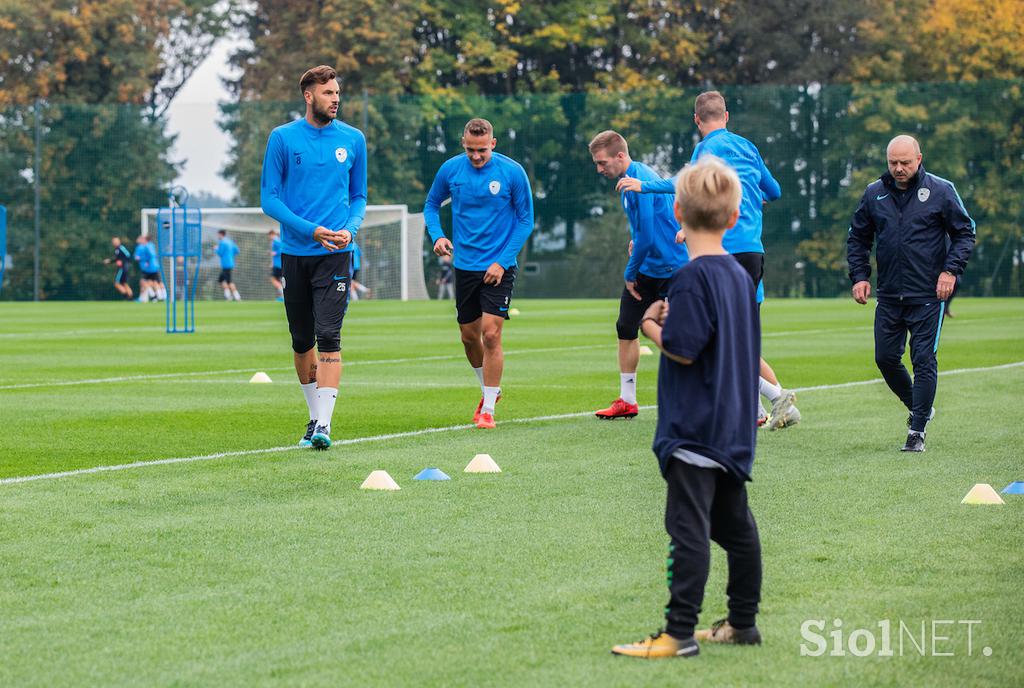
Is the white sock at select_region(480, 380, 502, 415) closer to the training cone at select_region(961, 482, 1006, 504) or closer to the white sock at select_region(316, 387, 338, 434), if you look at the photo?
the white sock at select_region(316, 387, 338, 434)

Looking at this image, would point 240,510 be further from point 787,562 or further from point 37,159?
point 37,159

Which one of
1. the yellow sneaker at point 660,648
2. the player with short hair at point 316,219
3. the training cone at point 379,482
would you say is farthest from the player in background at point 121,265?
the yellow sneaker at point 660,648

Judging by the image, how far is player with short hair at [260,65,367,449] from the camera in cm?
923

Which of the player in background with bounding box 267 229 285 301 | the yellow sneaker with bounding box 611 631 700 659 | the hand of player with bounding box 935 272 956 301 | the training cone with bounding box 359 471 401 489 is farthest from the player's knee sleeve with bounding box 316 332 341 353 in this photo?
the player in background with bounding box 267 229 285 301

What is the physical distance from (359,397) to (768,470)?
5.14 metres

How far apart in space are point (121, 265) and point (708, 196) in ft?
132

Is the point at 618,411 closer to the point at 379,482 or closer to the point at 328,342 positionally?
the point at 328,342

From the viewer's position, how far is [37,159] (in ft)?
145

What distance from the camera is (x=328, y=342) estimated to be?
9.26 m

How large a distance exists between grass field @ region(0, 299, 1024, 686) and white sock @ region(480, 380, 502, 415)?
0.53 ft

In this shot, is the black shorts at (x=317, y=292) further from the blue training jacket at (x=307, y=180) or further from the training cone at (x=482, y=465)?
the training cone at (x=482, y=465)

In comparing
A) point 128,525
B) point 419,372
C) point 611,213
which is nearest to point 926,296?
point 128,525

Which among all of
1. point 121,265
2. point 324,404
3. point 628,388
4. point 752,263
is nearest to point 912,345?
point 752,263

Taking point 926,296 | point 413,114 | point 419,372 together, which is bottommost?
point 419,372
